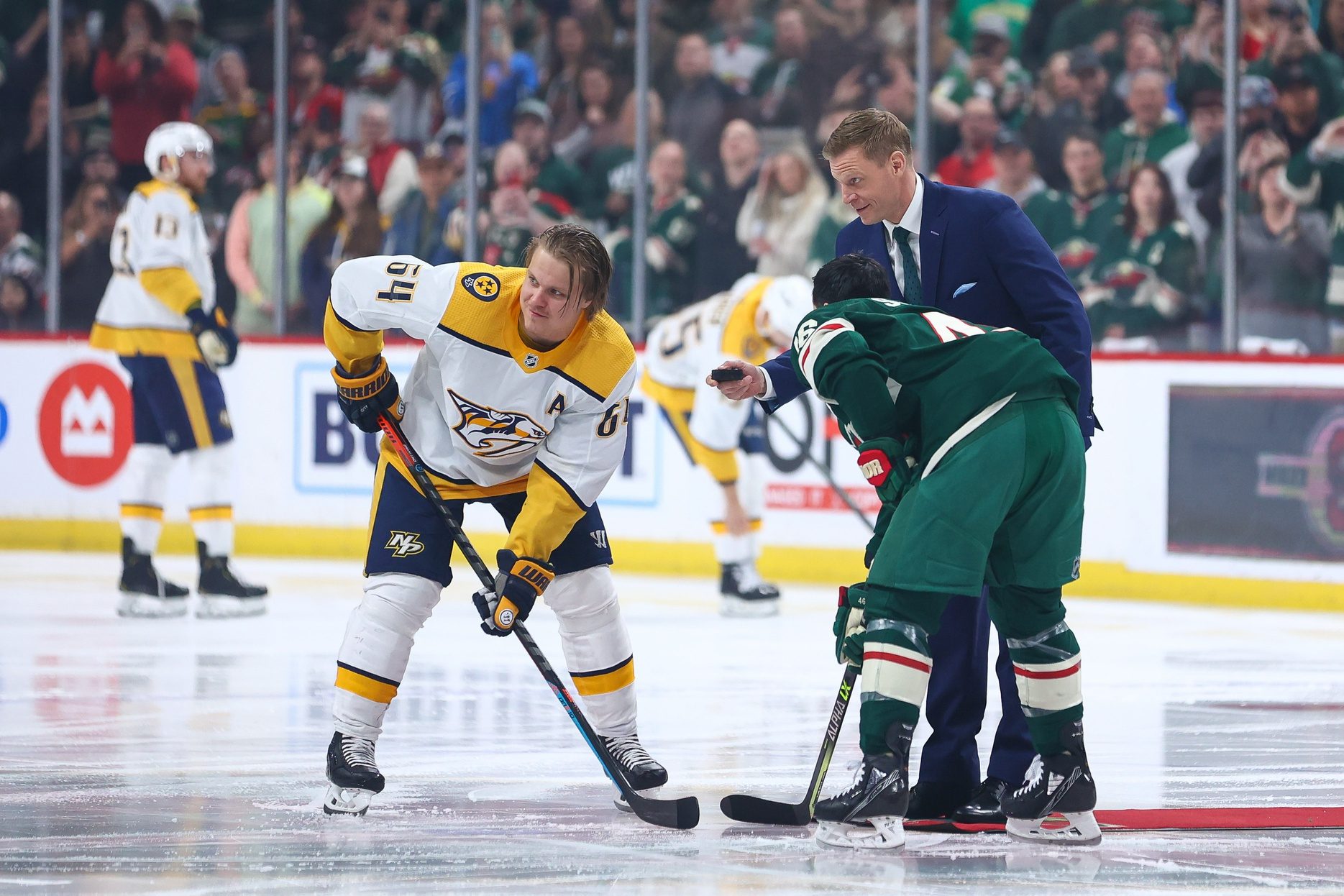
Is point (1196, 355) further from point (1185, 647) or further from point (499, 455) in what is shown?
point (499, 455)

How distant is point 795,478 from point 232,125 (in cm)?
376

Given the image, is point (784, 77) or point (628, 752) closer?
point (628, 752)

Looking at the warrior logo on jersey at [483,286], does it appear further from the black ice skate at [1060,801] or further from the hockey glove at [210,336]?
the hockey glove at [210,336]

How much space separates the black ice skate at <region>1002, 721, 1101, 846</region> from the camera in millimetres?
3068

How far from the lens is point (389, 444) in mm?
3463

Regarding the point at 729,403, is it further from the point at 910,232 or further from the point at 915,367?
the point at 915,367

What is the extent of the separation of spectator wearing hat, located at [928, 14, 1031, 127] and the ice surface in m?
2.29

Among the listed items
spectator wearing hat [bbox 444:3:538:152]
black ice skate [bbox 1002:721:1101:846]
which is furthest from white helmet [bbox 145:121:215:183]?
black ice skate [bbox 1002:721:1101:846]

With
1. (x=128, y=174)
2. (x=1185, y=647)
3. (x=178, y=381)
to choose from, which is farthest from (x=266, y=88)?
(x=1185, y=647)

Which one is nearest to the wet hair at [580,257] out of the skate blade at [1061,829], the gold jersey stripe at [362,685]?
the gold jersey stripe at [362,685]

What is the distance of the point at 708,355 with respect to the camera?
6684 mm

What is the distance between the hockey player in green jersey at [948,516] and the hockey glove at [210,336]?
3634 millimetres

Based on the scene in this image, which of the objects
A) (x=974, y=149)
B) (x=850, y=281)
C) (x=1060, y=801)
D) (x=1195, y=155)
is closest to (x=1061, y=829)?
(x=1060, y=801)

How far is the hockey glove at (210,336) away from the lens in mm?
6266
